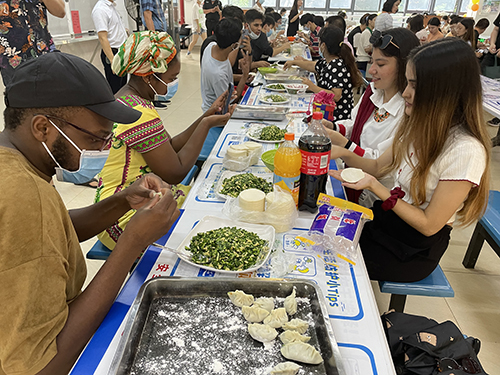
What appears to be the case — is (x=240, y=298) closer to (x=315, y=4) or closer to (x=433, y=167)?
(x=433, y=167)

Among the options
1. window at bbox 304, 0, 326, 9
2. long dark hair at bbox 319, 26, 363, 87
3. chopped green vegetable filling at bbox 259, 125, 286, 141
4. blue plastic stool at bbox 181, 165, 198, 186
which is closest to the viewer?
chopped green vegetable filling at bbox 259, 125, 286, 141

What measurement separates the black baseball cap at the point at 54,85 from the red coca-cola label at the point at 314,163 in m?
0.78

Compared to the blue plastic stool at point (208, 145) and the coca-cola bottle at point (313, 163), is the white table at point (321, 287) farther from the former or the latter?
the blue plastic stool at point (208, 145)

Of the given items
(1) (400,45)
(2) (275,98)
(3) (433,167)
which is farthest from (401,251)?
(2) (275,98)

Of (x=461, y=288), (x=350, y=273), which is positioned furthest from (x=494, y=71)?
(x=350, y=273)

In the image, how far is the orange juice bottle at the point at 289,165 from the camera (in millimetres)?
1373

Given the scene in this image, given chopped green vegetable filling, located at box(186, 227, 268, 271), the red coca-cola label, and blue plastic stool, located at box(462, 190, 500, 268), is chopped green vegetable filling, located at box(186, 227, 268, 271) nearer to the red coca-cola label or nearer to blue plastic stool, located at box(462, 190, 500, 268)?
the red coca-cola label

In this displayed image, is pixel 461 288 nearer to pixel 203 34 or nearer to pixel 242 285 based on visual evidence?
pixel 242 285

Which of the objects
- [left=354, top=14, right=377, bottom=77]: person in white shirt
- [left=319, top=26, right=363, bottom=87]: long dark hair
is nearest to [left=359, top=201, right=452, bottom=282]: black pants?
[left=319, top=26, right=363, bottom=87]: long dark hair

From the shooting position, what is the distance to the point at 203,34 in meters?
12.0

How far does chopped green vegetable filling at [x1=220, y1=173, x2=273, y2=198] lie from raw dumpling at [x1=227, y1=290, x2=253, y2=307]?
2.06 feet

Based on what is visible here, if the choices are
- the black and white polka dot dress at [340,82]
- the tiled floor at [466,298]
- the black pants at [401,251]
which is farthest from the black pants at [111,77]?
the black pants at [401,251]

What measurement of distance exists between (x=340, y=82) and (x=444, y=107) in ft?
7.28

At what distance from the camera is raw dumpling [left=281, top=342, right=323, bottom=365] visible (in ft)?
2.68
